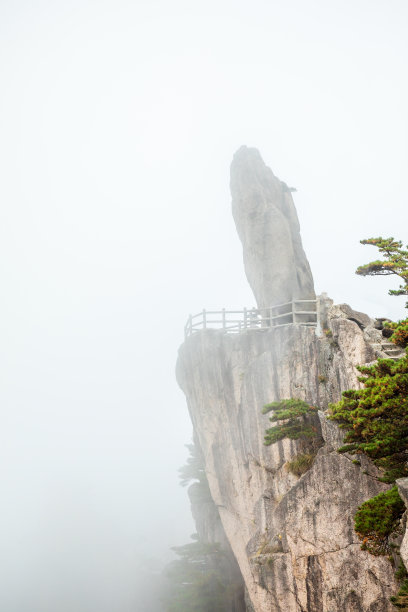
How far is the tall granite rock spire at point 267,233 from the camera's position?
3534 cm

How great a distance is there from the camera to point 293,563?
2323cm

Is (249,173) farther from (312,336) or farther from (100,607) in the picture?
(100,607)

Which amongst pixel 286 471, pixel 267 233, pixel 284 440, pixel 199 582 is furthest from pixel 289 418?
pixel 267 233

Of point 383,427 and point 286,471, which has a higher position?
point 383,427

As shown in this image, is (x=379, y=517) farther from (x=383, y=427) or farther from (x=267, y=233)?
(x=267, y=233)

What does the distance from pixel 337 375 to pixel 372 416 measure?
11554 mm

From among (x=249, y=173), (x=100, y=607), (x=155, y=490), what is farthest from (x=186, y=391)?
(x=155, y=490)

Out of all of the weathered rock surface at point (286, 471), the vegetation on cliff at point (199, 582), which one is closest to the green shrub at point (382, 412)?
the weathered rock surface at point (286, 471)

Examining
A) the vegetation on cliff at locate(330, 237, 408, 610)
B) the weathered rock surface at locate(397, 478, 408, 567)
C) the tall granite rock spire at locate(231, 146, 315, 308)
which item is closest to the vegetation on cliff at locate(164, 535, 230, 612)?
the tall granite rock spire at locate(231, 146, 315, 308)

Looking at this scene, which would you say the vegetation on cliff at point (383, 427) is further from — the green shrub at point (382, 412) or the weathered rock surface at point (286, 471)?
the weathered rock surface at point (286, 471)

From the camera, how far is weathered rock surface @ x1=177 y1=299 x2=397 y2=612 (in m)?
21.5

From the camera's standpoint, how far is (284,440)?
27.1 metres

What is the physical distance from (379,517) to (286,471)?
13.9 metres

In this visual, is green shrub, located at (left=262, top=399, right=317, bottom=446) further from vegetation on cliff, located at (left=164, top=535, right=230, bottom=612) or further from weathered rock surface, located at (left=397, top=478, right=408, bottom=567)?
vegetation on cliff, located at (left=164, top=535, right=230, bottom=612)
